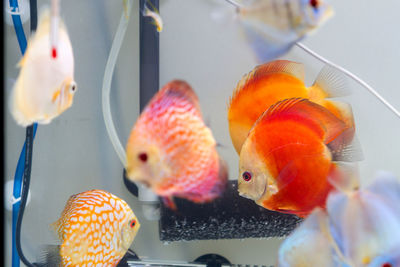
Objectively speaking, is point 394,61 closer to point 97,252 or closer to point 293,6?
point 293,6

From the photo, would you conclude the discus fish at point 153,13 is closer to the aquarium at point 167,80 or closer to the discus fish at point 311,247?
the aquarium at point 167,80

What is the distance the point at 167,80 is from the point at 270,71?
237 mm

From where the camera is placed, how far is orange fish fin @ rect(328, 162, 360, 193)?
54 cm

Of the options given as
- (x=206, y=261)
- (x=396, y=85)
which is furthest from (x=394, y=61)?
(x=206, y=261)

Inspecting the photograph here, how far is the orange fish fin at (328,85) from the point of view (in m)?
0.75

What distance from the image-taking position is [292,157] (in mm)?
628

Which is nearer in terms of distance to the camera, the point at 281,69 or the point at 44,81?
the point at 44,81

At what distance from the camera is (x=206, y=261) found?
2.81 ft

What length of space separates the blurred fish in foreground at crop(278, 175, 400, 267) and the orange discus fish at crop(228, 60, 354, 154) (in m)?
0.23

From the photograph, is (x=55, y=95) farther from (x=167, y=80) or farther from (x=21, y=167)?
(x=21, y=167)

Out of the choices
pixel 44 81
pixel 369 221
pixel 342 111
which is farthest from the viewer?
pixel 342 111

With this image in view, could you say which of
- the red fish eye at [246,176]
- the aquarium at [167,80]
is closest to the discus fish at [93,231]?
the aquarium at [167,80]

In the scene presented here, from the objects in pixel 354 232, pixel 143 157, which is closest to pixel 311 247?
pixel 354 232

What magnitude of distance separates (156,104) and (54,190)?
46 centimetres
